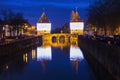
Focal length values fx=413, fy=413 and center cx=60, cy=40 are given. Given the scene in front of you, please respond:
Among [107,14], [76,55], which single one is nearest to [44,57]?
[76,55]

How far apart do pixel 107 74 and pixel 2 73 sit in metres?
13.4

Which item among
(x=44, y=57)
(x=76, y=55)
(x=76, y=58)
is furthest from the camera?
(x=76, y=55)

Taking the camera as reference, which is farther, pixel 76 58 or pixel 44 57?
pixel 44 57

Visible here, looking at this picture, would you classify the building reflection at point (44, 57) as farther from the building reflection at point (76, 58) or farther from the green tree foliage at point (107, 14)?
the green tree foliage at point (107, 14)

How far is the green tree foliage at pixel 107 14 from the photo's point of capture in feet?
235

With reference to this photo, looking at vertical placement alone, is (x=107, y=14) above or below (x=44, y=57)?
above

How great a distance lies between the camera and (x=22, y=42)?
9762cm

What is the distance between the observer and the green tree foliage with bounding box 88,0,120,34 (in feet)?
235

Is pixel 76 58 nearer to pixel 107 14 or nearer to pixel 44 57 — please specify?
pixel 44 57

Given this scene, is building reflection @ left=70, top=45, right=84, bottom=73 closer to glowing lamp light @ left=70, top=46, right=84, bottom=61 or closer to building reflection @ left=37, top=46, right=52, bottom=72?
glowing lamp light @ left=70, top=46, right=84, bottom=61

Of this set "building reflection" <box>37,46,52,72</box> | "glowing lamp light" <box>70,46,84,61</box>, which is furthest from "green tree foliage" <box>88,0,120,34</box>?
"building reflection" <box>37,46,52,72</box>

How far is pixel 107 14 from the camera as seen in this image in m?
83.9

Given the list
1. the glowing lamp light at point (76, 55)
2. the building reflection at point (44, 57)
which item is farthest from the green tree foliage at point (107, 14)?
the building reflection at point (44, 57)

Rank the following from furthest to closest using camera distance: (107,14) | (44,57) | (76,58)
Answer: (107,14) < (44,57) < (76,58)
